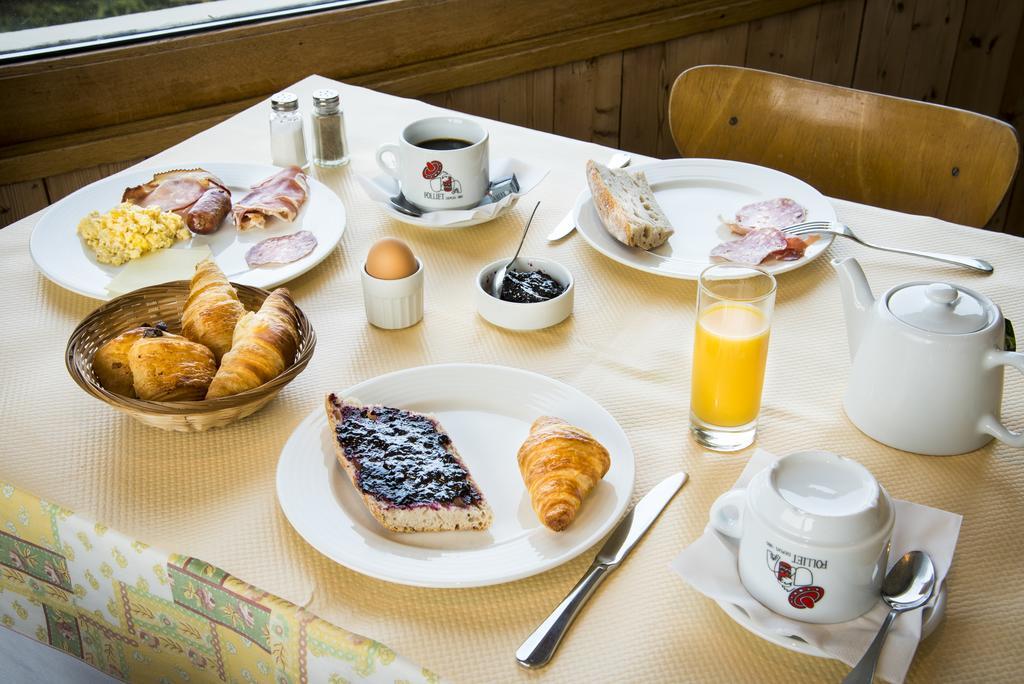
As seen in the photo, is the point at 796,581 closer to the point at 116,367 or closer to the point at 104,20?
the point at 116,367

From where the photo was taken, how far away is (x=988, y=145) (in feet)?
4.92

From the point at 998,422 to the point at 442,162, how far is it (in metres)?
0.79

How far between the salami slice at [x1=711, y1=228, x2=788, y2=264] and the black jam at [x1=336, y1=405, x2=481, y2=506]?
1.72 feet

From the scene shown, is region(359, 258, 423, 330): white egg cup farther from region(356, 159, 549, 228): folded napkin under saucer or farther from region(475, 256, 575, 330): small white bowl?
region(356, 159, 549, 228): folded napkin under saucer

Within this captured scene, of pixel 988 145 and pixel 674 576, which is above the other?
pixel 988 145

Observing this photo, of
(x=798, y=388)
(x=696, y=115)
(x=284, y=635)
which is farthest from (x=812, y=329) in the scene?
(x=696, y=115)

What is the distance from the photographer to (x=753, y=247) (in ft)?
3.98

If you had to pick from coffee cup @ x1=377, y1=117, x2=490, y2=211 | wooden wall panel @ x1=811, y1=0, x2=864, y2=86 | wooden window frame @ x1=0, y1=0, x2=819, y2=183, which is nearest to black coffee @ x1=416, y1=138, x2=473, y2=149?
coffee cup @ x1=377, y1=117, x2=490, y2=211

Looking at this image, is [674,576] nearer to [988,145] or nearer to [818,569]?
[818,569]

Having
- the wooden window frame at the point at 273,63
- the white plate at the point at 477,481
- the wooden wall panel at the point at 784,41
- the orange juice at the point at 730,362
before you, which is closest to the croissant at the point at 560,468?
the white plate at the point at 477,481

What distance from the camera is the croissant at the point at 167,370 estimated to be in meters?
0.91

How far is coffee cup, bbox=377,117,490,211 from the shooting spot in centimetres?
130

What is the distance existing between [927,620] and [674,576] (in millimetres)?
197

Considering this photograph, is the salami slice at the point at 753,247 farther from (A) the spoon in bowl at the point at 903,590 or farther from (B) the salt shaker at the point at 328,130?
(B) the salt shaker at the point at 328,130
